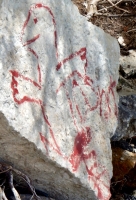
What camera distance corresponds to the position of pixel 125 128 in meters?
2.24

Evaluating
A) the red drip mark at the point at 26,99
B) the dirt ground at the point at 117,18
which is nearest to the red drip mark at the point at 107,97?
the red drip mark at the point at 26,99

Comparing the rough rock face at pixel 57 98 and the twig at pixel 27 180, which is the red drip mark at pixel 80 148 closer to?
the rough rock face at pixel 57 98

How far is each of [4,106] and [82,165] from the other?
491 millimetres

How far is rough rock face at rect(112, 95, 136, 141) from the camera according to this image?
222 cm

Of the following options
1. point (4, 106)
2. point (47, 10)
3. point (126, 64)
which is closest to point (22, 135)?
point (4, 106)

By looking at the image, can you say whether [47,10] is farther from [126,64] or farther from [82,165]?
[126,64]

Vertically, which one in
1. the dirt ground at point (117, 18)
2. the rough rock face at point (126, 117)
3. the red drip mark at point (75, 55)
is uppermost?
the red drip mark at point (75, 55)

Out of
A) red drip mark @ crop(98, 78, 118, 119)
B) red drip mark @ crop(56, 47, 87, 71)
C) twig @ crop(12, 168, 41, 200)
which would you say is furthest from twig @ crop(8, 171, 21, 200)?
red drip mark @ crop(98, 78, 118, 119)

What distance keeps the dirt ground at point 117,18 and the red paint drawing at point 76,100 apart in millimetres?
1046

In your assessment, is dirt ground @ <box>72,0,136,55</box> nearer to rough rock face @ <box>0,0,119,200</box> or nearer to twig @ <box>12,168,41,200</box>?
rough rock face @ <box>0,0,119,200</box>

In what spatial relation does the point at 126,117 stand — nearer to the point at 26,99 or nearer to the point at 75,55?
the point at 75,55

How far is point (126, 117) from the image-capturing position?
223 centimetres

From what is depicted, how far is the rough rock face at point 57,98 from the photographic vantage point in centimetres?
153

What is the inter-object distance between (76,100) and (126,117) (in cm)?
47
